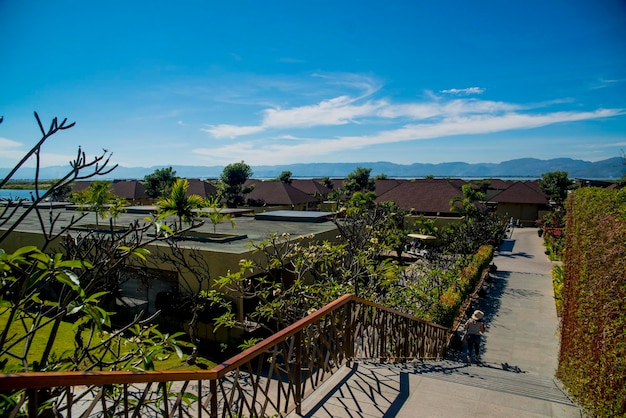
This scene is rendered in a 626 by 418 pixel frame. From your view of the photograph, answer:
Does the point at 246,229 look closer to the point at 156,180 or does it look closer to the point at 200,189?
the point at 200,189

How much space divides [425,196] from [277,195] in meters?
14.7

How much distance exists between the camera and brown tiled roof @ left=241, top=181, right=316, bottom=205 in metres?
40.1

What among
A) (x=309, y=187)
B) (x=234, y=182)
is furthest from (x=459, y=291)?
(x=309, y=187)

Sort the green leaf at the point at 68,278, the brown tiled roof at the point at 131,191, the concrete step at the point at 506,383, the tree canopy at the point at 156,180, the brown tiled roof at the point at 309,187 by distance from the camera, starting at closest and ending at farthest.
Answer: the green leaf at the point at 68,278
the concrete step at the point at 506,383
the tree canopy at the point at 156,180
the brown tiled roof at the point at 131,191
the brown tiled roof at the point at 309,187

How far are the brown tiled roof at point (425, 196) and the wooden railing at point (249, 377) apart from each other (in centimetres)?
2585

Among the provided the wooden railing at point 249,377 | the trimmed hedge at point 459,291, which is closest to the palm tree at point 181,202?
the wooden railing at point 249,377

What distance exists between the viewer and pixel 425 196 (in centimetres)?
3762

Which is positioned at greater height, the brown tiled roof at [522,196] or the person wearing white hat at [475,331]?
the brown tiled roof at [522,196]

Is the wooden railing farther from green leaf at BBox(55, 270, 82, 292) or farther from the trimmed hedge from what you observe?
the trimmed hedge

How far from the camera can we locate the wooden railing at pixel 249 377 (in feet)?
7.20

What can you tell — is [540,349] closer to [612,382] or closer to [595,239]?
[595,239]

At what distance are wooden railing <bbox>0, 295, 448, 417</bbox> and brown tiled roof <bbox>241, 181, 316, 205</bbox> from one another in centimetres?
3016

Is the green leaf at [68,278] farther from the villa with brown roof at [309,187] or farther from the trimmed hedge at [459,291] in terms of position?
the villa with brown roof at [309,187]

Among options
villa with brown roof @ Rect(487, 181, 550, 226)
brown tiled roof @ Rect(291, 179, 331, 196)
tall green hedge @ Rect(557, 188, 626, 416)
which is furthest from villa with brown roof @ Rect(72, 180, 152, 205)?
tall green hedge @ Rect(557, 188, 626, 416)
